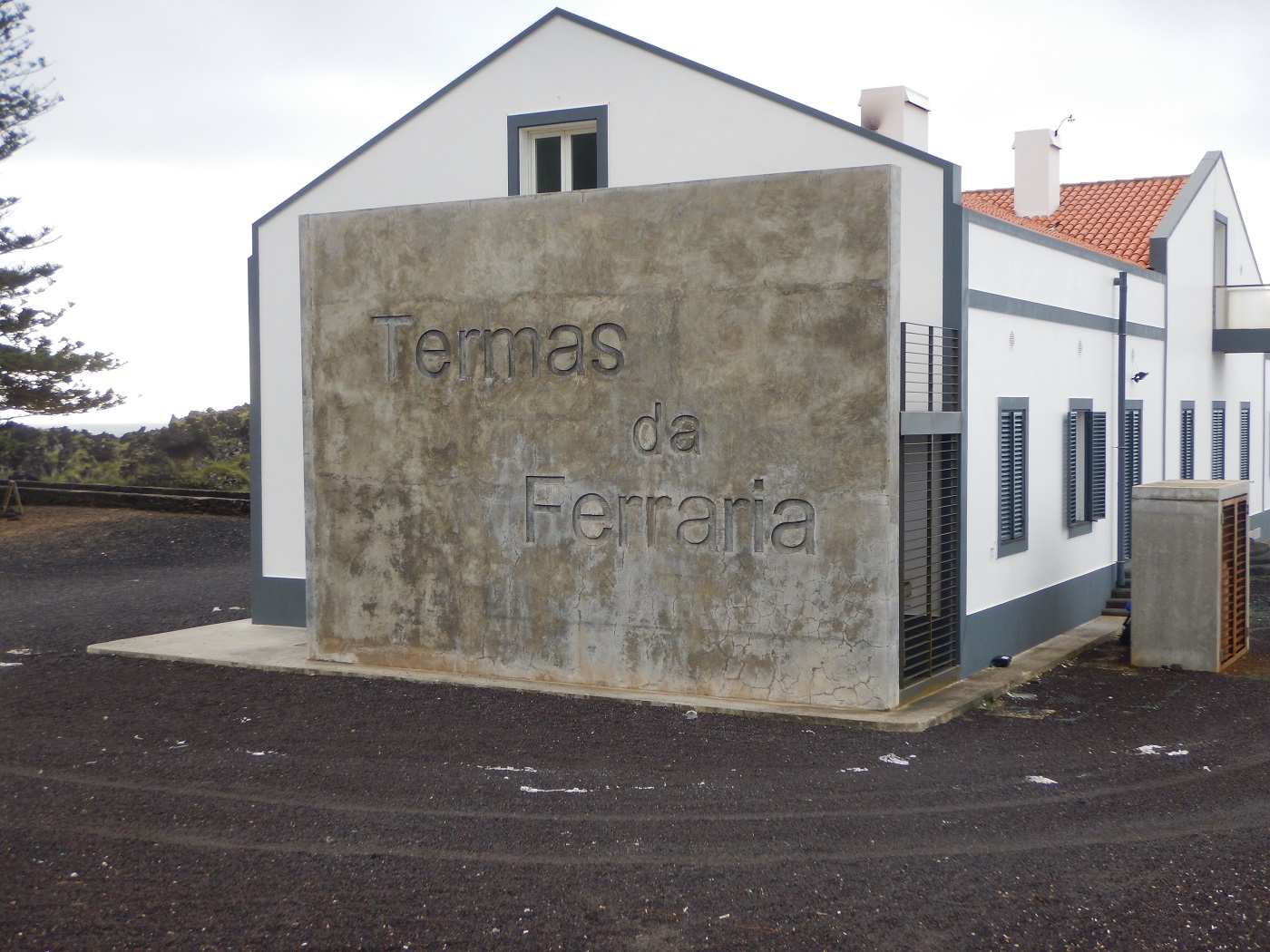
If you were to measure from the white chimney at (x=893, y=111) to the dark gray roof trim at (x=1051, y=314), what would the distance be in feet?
9.72

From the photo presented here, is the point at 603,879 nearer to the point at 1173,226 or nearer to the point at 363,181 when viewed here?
the point at 363,181

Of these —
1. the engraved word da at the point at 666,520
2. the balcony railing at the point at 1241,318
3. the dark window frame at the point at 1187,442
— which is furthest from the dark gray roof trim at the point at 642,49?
the balcony railing at the point at 1241,318

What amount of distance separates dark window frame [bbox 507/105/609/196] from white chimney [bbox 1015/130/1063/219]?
26.1 feet

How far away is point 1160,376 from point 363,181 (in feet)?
35.0

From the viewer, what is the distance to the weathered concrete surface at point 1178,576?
12.7 metres

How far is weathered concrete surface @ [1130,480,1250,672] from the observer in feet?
41.8

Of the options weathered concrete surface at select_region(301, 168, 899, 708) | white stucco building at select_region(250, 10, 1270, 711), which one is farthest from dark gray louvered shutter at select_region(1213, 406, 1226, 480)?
weathered concrete surface at select_region(301, 168, 899, 708)

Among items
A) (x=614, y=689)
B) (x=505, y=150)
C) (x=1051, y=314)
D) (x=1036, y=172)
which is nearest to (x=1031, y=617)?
(x=1051, y=314)

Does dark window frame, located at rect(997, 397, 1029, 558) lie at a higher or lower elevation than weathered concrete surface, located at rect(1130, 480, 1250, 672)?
higher

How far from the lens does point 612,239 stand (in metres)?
11.2

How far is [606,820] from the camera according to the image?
7.82 meters

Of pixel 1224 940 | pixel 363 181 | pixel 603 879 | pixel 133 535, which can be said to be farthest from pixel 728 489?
pixel 133 535

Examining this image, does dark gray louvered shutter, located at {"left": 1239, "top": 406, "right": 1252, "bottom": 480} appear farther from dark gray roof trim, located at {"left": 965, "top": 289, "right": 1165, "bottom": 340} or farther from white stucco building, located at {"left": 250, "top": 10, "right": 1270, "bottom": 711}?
dark gray roof trim, located at {"left": 965, "top": 289, "right": 1165, "bottom": 340}

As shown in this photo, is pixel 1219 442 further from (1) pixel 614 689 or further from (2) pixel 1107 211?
(1) pixel 614 689
